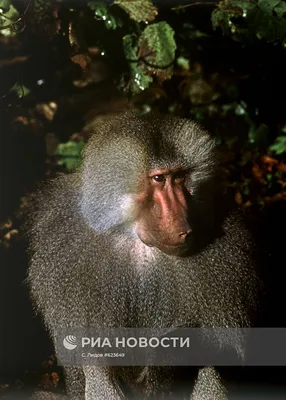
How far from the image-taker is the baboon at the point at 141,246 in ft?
7.07

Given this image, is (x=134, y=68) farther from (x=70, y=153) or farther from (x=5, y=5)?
(x=5, y=5)

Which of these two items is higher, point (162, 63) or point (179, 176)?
point (162, 63)

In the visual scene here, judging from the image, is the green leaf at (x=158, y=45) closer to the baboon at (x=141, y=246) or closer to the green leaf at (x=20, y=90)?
the baboon at (x=141, y=246)

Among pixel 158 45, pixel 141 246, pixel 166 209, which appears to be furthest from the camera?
pixel 158 45

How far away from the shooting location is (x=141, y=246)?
7.46ft

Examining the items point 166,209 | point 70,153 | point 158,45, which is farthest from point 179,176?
point 158,45

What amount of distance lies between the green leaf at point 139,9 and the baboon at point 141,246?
0.38 m

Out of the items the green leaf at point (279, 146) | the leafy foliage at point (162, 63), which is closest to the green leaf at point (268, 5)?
the leafy foliage at point (162, 63)

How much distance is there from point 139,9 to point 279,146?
72 centimetres

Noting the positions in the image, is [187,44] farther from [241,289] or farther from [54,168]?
[241,289]

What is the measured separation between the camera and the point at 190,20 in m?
2.35

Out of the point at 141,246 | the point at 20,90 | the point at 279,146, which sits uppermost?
the point at 20,90

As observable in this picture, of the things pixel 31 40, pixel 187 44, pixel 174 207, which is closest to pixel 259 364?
pixel 174 207

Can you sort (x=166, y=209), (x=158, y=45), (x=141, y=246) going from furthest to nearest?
(x=158, y=45)
(x=141, y=246)
(x=166, y=209)
